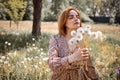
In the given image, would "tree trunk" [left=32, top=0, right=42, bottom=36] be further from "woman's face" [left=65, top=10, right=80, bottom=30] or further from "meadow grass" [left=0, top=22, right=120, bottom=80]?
"woman's face" [left=65, top=10, right=80, bottom=30]

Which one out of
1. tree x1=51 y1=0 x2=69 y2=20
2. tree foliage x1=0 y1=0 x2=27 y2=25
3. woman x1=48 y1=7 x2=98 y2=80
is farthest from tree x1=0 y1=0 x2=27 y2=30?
woman x1=48 y1=7 x2=98 y2=80

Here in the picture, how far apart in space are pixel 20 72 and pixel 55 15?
6.95ft

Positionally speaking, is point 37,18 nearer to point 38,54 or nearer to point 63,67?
point 38,54

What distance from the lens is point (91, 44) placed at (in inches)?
214

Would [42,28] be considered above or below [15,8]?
below

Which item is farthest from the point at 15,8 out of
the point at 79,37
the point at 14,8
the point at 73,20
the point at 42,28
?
the point at 79,37

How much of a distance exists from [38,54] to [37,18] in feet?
4.24

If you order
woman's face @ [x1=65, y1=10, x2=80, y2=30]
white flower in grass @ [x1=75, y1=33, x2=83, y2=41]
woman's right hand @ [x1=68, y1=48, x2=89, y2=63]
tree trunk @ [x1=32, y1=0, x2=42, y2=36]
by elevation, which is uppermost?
woman's face @ [x1=65, y1=10, x2=80, y2=30]

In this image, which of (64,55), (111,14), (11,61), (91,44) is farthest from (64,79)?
(111,14)

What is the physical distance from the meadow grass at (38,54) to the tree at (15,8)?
0.81 feet

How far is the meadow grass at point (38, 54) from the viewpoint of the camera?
4.04 metres

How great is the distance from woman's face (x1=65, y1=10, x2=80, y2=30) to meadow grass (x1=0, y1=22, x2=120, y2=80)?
1794 mm

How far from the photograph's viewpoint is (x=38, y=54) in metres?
5.05

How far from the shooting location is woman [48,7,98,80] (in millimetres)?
2152
